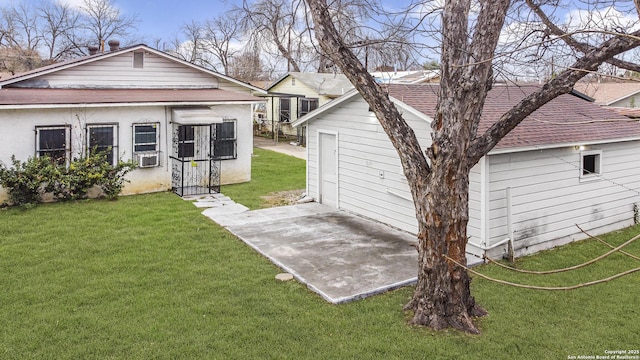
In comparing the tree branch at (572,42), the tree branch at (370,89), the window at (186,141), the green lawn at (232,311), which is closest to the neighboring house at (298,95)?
the window at (186,141)

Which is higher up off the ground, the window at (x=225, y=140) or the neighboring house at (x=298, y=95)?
the neighboring house at (x=298, y=95)

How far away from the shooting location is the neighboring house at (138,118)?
11.9 m

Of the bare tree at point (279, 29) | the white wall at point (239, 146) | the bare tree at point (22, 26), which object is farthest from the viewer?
the bare tree at point (22, 26)

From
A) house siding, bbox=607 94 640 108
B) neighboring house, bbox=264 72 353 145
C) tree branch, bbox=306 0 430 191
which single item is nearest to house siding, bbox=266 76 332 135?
neighboring house, bbox=264 72 353 145

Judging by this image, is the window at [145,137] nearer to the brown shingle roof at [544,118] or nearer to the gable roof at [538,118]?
the gable roof at [538,118]

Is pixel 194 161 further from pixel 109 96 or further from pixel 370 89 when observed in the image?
pixel 370 89

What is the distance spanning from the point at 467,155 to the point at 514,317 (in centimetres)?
208

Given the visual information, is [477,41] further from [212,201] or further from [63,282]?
[212,201]

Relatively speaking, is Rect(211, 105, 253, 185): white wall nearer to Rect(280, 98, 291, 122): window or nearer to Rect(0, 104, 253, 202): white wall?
Rect(0, 104, 253, 202): white wall

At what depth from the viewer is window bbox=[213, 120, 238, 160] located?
47.4 feet

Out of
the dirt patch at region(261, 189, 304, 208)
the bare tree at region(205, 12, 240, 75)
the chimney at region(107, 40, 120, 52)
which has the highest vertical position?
the bare tree at region(205, 12, 240, 75)

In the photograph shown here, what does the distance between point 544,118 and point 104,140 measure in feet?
33.3

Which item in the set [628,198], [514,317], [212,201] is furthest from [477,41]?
[212,201]

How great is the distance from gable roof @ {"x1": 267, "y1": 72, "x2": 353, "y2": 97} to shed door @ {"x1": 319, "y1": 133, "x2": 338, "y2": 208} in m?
13.9
